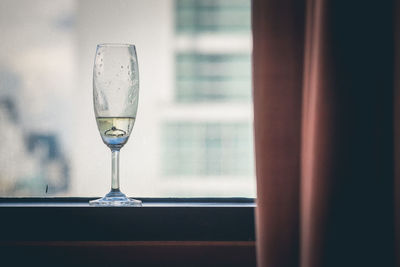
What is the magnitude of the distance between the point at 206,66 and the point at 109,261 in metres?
5.98

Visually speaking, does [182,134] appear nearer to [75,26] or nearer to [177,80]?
[177,80]

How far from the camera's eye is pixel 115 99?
81 centimetres

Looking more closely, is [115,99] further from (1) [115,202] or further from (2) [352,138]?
(2) [352,138]

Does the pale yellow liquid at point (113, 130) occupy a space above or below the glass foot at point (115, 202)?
above

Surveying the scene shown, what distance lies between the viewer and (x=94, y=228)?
31.1 inches

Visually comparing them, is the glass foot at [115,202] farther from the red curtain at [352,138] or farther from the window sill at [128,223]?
the red curtain at [352,138]

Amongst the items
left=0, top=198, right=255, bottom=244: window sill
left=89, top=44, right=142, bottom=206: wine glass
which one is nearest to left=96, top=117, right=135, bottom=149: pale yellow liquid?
left=89, top=44, right=142, bottom=206: wine glass

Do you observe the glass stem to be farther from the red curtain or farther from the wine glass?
the red curtain

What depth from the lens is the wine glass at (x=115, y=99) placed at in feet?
2.66

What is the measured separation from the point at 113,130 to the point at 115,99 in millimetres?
48

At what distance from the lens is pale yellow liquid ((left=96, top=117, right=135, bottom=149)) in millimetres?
809

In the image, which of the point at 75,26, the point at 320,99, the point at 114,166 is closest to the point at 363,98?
the point at 320,99

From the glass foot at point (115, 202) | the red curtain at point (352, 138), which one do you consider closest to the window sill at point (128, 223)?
the glass foot at point (115, 202)

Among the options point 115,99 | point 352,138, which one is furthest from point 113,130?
point 352,138
